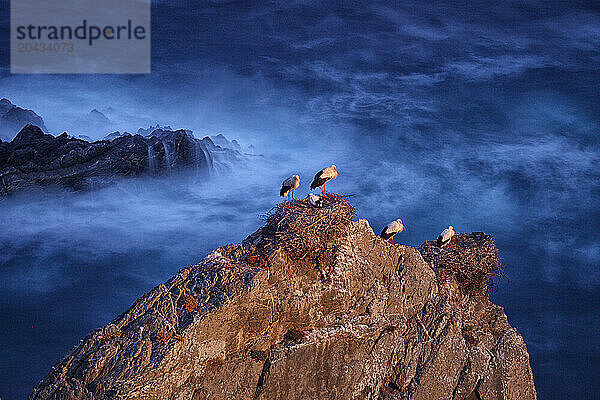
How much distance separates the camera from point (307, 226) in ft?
44.2

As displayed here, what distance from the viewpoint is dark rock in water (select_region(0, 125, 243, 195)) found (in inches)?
1218

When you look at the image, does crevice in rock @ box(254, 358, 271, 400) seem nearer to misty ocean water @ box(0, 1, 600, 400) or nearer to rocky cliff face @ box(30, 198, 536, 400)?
rocky cliff face @ box(30, 198, 536, 400)

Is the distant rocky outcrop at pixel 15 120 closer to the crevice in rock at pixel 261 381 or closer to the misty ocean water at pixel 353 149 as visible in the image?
the misty ocean water at pixel 353 149

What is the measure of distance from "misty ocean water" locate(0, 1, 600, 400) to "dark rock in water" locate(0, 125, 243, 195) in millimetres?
658

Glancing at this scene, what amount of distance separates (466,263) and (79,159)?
21.4 meters

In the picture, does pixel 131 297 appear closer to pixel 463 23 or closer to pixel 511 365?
pixel 511 365

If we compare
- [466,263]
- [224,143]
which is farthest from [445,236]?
[224,143]

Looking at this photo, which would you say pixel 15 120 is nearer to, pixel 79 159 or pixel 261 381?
pixel 79 159

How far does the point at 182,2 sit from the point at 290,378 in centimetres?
4837

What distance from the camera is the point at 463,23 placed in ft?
175

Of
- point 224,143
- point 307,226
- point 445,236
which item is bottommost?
point 224,143

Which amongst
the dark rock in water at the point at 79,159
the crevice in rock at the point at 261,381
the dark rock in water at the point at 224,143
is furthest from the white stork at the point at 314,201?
the dark rock in water at the point at 224,143

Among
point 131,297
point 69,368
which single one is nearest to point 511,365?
point 69,368

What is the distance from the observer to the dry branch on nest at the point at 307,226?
13359 millimetres
